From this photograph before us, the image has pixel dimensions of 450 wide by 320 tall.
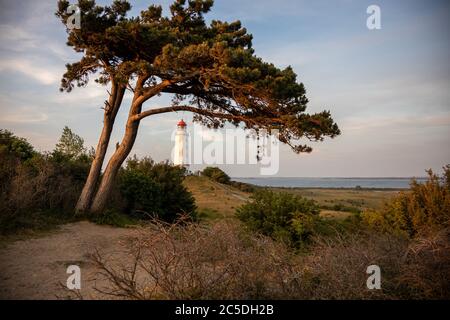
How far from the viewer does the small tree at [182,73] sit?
31.0 feet

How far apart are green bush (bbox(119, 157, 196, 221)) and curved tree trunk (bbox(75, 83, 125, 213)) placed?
94.2 inches

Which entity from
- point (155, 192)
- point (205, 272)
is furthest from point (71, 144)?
point (205, 272)

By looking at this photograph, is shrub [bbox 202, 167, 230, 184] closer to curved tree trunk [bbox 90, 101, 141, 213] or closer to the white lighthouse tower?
the white lighthouse tower

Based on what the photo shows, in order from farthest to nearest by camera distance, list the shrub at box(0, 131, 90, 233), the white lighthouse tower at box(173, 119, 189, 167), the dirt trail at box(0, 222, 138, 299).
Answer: the white lighthouse tower at box(173, 119, 189, 167)
the shrub at box(0, 131, 90, 233)
the dirt trail at box(0, 222, 138, 299)

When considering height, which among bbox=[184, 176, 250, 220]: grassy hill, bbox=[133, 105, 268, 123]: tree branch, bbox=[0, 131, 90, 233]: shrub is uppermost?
bbox=[133, 105, 268, 123]: tree branch

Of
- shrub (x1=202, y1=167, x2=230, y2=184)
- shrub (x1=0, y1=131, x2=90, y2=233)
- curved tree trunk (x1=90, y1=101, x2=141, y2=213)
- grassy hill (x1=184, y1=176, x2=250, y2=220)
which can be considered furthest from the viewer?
shrub (x1=202, y1=167, x2=230, y2=184)

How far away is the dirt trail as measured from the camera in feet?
18.1

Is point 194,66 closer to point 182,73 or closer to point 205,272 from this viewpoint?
point 182,73

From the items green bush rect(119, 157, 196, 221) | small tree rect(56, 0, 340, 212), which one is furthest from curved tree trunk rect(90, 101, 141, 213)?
green bush rect(119, 157, 196, 221)

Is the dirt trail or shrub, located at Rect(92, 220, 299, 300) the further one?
the dirt trail

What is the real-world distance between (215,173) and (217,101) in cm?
2389

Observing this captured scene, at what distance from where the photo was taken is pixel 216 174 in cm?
3591

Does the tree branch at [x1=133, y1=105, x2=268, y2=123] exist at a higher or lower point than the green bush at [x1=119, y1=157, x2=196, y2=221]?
higher

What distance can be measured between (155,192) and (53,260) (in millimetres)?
7792
